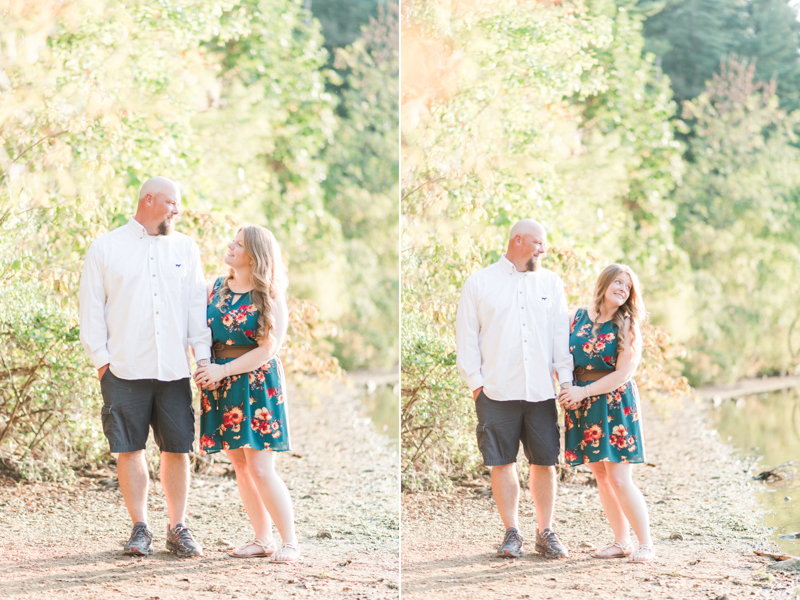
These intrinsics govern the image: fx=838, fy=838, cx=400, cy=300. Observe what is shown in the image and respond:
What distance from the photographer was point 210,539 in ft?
11.8

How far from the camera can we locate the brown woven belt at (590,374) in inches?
125

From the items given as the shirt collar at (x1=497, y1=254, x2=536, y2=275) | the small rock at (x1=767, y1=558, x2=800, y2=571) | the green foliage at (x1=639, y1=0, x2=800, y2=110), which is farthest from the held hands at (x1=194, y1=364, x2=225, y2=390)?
the green foliage at (x1=639, y1=0, x2=800, y2=110)

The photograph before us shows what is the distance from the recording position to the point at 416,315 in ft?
13.7

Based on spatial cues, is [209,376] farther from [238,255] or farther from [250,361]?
[238,255]

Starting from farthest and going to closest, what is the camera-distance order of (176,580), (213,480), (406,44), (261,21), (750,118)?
(750,118), (261,21), (213,480), (406,44), (176,580)

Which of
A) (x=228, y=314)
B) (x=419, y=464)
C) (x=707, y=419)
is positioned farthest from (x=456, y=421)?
(x=707, y=419)

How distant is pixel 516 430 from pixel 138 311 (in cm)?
151

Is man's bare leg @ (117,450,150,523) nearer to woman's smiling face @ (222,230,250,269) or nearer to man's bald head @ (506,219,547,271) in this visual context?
woman's smiling face @ (222,230,250,269)

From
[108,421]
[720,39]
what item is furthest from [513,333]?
[720,39]

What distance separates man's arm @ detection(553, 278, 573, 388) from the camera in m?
3.21

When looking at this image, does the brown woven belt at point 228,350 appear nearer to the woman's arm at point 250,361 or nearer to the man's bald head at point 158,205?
the woman's arm at point 250,361

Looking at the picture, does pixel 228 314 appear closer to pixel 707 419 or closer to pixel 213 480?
pixel 213 480

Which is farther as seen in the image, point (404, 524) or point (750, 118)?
point (750, 118)

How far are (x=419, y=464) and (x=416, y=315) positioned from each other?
2.65 ft
